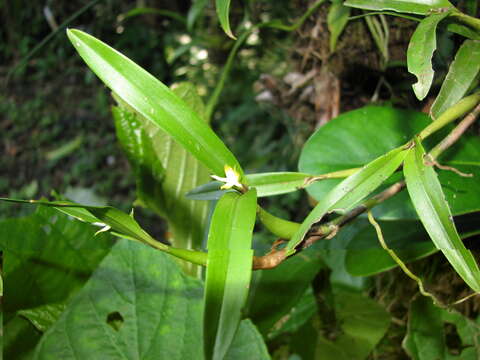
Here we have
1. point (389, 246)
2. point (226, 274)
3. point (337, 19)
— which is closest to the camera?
point (226, 274)

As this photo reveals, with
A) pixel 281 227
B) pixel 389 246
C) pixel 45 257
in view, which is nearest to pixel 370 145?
pixel 389 246

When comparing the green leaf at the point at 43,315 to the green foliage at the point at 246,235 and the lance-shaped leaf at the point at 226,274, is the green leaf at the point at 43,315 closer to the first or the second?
the green foliage at the point at 246,235

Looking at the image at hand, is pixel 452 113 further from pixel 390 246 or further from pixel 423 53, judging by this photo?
pixel 390 246

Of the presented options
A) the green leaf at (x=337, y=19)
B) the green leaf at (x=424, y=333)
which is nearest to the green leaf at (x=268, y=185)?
the green leaf at (x=424, y=333)

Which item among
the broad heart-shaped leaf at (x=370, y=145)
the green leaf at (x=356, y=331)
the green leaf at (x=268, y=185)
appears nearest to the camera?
the green leaf at (x=268, y=185)

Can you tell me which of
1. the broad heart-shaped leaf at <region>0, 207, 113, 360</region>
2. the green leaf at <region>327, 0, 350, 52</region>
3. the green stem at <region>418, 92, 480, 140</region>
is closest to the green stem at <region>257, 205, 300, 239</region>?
the green stem at <region>418, 92, 480, 140</region>

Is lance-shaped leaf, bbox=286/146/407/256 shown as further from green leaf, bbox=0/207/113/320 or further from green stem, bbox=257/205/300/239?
green leaf, bbox=0/207/113/320

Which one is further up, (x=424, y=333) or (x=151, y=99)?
(x=151, y=99)
